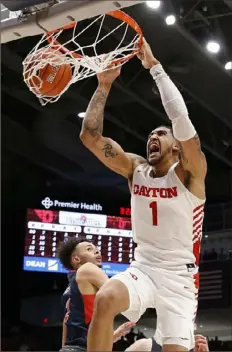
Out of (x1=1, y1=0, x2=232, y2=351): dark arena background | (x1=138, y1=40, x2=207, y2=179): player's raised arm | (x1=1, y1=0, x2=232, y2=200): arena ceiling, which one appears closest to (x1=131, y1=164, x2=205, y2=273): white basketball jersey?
(x1=138, y1=40, x2=207, y2=179): player's raised arm

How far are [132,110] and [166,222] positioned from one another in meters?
6.49

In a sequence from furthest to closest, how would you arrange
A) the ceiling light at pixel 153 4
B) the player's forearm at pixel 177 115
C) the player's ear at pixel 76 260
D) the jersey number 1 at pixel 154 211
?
the ceiling light at pixel 153 4 < the player's ear at pixel 76 260 < the jersey number 1 at pixel 154 211 < the player's forearm at pixel 177 115

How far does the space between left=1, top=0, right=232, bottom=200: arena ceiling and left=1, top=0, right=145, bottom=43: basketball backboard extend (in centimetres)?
448

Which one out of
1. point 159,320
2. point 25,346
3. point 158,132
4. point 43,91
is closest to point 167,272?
point 159,320

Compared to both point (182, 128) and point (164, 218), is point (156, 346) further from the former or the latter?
point (182, 128)

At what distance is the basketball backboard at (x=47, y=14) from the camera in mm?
3875

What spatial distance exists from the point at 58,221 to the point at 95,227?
1.55 feet

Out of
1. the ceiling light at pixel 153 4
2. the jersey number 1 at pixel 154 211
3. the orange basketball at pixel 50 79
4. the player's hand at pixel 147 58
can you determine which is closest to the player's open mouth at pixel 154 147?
the jersey number 1 at pixel 154 211

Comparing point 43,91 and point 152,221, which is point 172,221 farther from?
point 43,91

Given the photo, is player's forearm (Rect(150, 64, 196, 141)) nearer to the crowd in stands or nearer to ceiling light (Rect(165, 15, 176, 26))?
ceiling light (Rect(165, 15, 176, 26))

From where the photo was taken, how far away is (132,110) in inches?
420

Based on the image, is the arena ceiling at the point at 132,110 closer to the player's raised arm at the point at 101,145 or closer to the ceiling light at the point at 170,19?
the ceiling light at the point at 170,19

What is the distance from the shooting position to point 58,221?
938 centimetres

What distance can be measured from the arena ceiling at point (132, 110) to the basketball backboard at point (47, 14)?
448 centimetres
